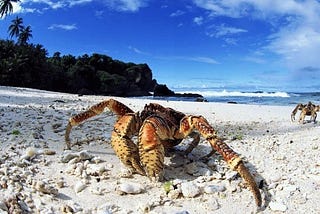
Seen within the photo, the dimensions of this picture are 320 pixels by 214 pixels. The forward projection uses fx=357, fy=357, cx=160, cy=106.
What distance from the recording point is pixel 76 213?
341 cm

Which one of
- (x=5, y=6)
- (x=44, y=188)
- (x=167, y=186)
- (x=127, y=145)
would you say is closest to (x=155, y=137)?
(x=127, y=145)

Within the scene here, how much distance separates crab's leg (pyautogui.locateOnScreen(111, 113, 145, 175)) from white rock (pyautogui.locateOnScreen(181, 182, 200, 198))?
53 cm

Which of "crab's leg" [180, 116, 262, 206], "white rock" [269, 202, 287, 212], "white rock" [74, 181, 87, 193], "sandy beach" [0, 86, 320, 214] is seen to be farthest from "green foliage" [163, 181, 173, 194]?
"white rock" [269, 202, 287, 212]

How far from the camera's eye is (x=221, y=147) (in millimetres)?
3607

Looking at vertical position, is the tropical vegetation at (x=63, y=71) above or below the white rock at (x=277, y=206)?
above

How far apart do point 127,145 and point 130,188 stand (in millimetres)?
487

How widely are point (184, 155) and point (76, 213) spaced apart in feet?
6.09

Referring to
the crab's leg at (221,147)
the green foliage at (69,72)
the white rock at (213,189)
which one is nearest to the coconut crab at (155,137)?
the crab's leg at (221,147)

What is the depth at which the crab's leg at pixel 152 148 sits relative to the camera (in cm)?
372

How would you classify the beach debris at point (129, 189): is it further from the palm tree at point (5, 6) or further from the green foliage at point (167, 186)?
the palm tree at point (5, 6)

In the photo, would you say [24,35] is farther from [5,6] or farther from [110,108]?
[110,108]

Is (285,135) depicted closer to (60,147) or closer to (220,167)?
(220,167)

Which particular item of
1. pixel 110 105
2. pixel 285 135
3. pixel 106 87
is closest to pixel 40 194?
pixel 110 105

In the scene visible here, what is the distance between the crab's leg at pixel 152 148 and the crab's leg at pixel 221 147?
0.30 meters
